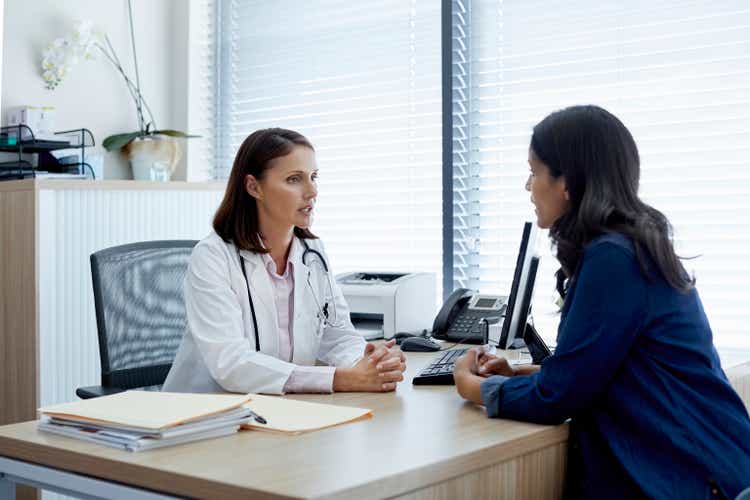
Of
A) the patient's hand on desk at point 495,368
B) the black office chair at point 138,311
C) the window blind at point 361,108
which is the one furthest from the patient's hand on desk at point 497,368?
the window blind at point 361,108

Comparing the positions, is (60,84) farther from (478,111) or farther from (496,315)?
(496,315)

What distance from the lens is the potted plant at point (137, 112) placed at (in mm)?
3561

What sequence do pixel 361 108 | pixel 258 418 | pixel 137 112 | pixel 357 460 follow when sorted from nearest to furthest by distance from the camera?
pixel 357 460, pixel 258 418, pixel 361 108, pixel 137 112

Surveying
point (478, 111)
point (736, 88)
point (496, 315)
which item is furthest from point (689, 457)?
point (478, 111)

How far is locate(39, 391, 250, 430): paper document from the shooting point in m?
1.37

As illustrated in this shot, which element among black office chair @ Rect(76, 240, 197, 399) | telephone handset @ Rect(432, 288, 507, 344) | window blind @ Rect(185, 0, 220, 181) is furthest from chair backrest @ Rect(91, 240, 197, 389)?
window blind @ Rect(185, 0, 220, 181)

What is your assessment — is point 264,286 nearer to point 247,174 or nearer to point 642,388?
point 247,174

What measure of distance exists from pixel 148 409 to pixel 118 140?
2.54m

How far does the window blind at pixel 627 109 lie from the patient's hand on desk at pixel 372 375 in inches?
36.0

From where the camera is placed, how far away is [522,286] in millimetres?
2137

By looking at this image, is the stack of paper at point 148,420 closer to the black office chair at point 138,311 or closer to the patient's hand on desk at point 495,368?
the patient's hand on desk at point 495,368

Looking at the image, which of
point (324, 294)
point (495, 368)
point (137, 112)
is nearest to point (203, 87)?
point (137, 112)

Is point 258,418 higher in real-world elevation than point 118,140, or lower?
lower

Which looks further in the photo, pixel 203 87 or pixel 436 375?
pixel 203 87
